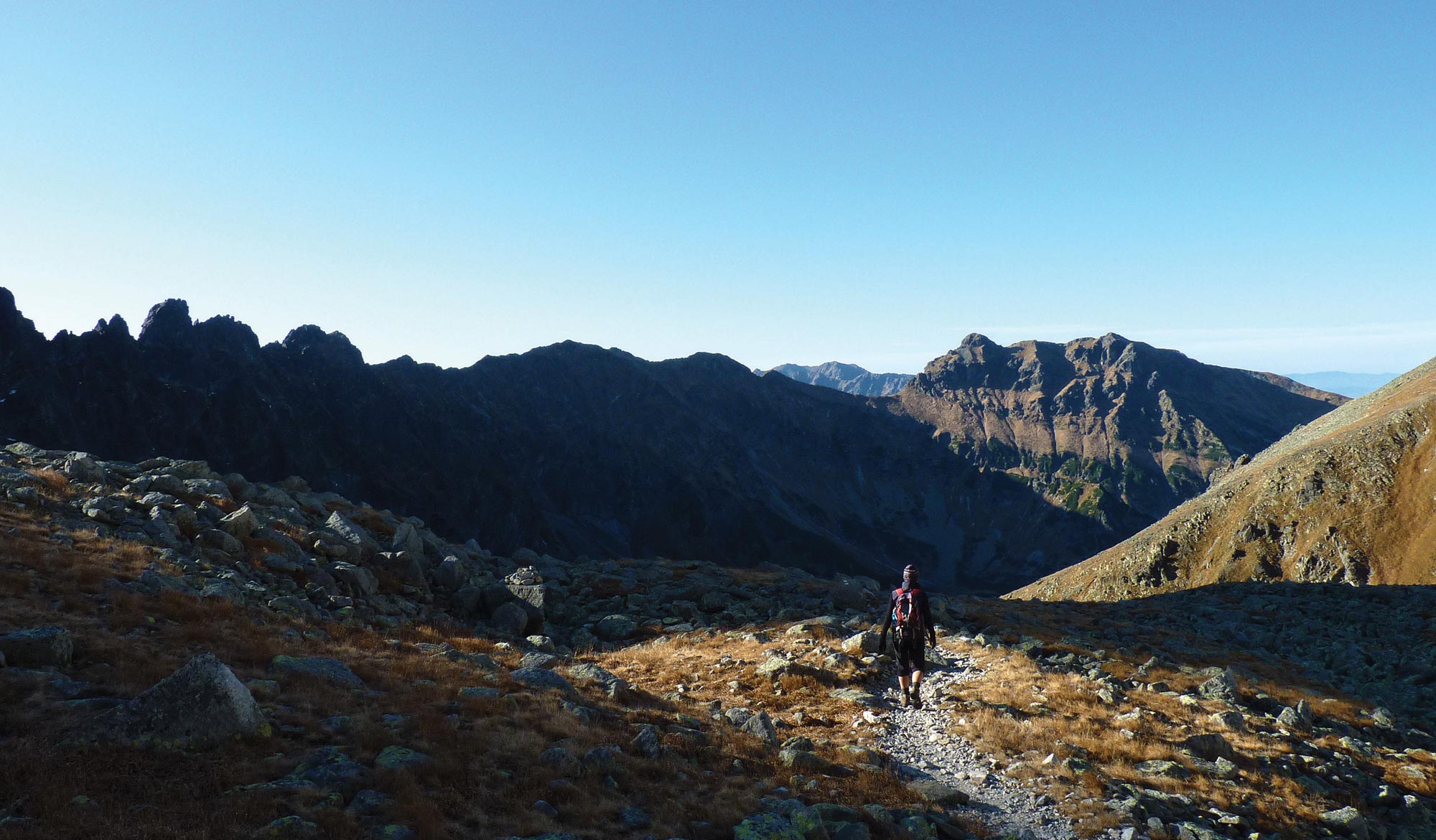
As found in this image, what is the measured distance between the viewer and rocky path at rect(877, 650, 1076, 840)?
13.2 metres

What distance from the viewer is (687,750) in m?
15.4

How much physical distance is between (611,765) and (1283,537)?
152803 millimetres

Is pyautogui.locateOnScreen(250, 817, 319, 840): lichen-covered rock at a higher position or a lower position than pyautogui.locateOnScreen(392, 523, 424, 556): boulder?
lower

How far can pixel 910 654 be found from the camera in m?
20.7

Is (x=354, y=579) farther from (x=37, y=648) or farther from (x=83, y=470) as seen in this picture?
(x=37, y=648)

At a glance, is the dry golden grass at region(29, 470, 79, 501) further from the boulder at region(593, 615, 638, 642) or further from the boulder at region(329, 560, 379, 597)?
the boulder at region(593, 615, 638, 642)

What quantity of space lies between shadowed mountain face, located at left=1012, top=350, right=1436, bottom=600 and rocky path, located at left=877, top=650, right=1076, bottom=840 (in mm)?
120283

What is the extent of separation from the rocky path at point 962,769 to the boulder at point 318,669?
45.6ft

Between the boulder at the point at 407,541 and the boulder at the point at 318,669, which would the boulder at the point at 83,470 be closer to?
the boulder at the point at 407,541

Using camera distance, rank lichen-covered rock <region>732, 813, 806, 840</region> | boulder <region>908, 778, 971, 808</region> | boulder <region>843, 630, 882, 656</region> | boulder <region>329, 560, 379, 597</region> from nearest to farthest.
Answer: lichen-covered rock <region>732, 813, 806, 840</region>, boulder <region>908, 778, 971, 808</region>, boulder <region>843, 630, 882, 656</region>, boulder <region>329, 560, 379, 597</region>

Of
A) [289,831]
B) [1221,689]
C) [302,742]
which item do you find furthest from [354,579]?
[1221,689]

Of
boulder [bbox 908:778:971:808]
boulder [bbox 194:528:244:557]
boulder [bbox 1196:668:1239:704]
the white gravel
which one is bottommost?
boulder [bbox 1196:668:1239:704]

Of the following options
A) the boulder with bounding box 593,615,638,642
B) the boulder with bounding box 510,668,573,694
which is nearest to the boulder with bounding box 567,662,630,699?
the boulder with bounding box 510,668,573,694

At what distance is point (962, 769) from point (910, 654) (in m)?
5.05
